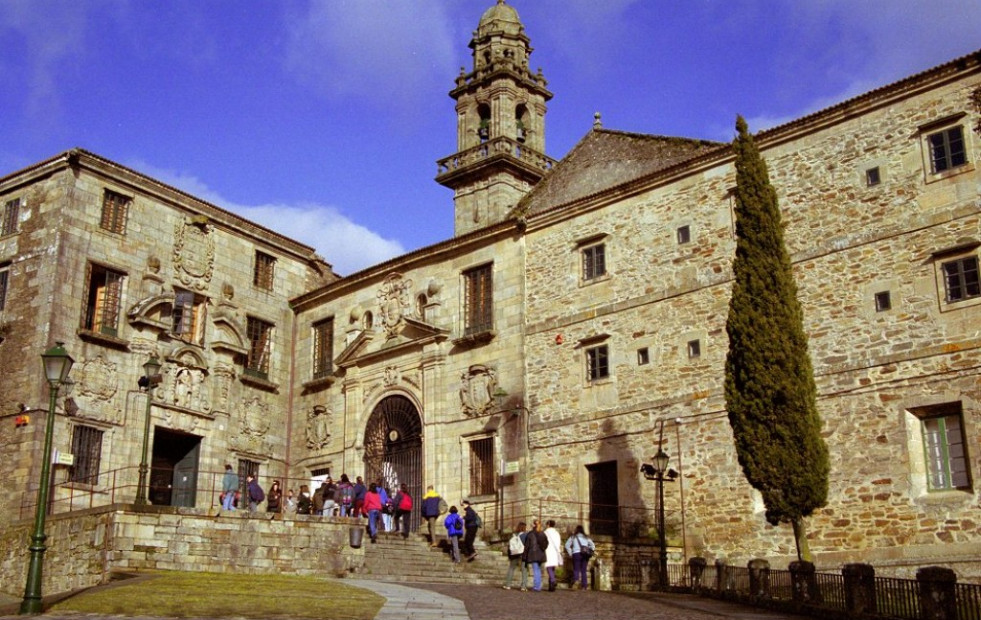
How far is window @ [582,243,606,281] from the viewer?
26453mm

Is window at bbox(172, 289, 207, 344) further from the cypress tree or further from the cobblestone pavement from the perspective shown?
the cypress tree

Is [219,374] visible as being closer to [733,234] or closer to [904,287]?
[733,234]

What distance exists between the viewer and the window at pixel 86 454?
2658 cm

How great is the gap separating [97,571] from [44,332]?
305 inches

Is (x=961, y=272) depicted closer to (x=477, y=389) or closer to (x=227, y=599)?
(x=477, y=389)

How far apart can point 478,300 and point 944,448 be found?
39.6ft

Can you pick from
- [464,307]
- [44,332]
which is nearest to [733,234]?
[464,307]

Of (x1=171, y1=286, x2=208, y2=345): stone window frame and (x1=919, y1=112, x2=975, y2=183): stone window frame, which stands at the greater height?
(x1=919, y1=112, x2=975, y2=183): stone window frame

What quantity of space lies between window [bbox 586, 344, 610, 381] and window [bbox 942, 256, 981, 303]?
756 centimetres

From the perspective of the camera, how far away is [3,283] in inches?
1119

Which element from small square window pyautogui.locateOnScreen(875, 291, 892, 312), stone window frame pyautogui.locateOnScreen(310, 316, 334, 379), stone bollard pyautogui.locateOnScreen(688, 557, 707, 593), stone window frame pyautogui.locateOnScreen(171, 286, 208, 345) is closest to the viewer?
stone bollard pyautogui.locateOnScreen(688, 557, 707, 593)

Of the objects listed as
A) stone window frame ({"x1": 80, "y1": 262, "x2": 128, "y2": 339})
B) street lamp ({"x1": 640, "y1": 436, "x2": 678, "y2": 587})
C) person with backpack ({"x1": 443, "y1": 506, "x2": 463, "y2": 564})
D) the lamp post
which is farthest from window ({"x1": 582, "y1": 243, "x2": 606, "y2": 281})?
the lamp post

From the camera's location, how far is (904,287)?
69.5 feet

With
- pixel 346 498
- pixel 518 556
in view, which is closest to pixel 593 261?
pixel 346 498
